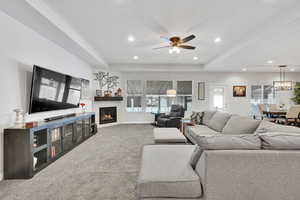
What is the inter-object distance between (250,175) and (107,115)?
606cm

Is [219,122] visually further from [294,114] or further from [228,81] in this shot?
[228,81]

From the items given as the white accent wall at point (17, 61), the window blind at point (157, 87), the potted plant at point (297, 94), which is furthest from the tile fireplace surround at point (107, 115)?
the potted plant at point (297, 94)

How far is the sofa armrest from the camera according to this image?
1.29 meters

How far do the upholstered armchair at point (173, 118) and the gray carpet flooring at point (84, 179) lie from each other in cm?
245

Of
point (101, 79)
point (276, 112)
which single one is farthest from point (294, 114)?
point (101, 79)

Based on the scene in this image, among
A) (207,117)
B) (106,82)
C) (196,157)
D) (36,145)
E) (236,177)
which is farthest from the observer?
(106,82)

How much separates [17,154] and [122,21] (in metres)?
2.92

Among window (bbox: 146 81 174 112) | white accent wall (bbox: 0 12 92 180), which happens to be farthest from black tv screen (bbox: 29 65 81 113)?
window (bbox: 146 81 174 112)

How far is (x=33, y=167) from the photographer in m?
2.38

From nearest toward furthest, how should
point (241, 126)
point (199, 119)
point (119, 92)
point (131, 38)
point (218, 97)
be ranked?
point (241, 126), point (131, 38), point (199, 119), point (119, 92), point (218, 97)

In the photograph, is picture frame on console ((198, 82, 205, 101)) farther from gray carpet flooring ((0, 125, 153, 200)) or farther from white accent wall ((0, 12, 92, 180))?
white accent wall ((0, 12, 92, 180))

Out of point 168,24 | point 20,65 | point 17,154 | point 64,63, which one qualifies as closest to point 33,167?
point 17,154

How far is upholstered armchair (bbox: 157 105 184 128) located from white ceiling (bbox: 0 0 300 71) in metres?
2.46

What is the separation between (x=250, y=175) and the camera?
51.6 inches
